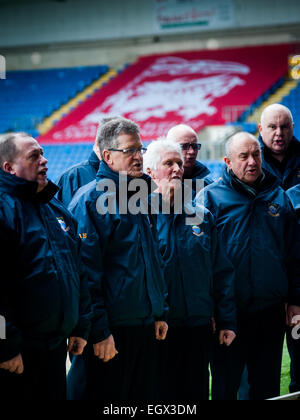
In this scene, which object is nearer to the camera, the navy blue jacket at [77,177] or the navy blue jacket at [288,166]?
the navy blue jacket at [77,177]

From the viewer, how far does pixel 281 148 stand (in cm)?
386

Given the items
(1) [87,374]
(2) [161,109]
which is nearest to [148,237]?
(1) [87,374]

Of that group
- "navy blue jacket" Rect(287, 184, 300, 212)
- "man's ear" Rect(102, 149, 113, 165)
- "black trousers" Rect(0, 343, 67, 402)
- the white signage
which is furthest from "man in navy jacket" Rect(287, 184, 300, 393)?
the white signage

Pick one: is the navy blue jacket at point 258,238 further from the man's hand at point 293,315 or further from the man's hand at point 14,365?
the man's hand at point 14,365

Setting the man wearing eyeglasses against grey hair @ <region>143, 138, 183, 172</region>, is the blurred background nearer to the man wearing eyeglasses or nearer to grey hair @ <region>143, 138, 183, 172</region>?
grey hair @ <region>143, 138, 183, 172</region>

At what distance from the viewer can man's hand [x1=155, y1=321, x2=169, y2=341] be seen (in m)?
2.70

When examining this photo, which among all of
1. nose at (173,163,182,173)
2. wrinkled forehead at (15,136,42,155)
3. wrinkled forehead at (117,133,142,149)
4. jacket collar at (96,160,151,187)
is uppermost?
wrinkled forehead at (117,133,142,149)

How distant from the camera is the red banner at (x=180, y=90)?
47.2ft

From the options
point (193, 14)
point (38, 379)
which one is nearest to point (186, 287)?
point (38, 379)

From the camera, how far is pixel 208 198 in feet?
10.6

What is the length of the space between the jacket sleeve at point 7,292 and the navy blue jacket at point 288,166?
215cm

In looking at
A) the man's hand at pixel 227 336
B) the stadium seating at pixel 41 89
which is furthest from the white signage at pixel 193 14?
the man's hand at pixel 227 336

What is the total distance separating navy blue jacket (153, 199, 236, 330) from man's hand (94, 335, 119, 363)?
46cm
